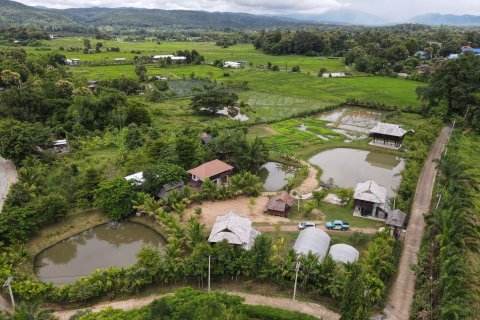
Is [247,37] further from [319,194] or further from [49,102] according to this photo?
[319,194]

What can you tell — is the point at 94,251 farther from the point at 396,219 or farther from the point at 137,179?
the point at 396,219

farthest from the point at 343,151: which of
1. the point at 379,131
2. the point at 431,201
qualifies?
the point at 431,201

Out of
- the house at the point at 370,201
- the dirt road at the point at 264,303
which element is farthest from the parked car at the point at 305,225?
the dirt road at the point at 264,303

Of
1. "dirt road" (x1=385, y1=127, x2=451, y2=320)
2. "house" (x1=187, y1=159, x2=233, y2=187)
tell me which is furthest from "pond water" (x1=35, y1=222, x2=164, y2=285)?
"dirt road" (x1=385, y1=127, x2=451, y2=320)

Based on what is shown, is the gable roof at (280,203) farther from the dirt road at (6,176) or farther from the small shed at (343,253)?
the dirt road at (6,176)

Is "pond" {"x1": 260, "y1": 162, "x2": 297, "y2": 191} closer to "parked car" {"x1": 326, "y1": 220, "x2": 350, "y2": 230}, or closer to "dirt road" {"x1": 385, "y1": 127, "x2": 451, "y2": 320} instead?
"parked car" {"x1": 326, "y1": 220, "x2": 350, "y2": 230}

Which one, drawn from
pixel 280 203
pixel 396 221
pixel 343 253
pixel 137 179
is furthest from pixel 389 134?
pixel 137 179
